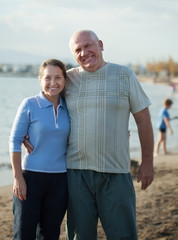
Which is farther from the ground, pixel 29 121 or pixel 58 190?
pixel 29 121

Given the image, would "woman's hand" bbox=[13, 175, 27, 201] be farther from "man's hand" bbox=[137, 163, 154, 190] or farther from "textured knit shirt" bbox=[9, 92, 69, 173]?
"man's hand" bbox=[137, 163, 154, 190]

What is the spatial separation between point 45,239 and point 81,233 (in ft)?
0.99

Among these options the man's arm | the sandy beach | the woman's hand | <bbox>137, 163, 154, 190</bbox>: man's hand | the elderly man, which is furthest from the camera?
the sandy beach

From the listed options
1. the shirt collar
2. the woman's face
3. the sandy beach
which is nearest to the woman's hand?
the shirt collar

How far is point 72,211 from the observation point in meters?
3.03

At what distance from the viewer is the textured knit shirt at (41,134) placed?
2859mm

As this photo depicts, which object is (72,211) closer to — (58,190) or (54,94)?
(58,190)

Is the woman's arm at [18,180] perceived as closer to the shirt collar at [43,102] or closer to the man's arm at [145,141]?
the shirt collar at [43,102]

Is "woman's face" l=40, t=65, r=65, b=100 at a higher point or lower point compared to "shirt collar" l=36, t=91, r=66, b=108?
higher

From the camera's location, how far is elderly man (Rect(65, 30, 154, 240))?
9.58ft

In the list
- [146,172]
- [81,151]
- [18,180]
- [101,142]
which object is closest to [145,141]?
[146,172]

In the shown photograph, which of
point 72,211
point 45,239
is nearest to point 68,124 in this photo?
point 72,211

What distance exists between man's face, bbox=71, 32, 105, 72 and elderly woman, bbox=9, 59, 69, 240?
185 millimetres

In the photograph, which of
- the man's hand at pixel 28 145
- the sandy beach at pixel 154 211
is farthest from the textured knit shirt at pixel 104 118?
the sandy beach at pixel 154 211
